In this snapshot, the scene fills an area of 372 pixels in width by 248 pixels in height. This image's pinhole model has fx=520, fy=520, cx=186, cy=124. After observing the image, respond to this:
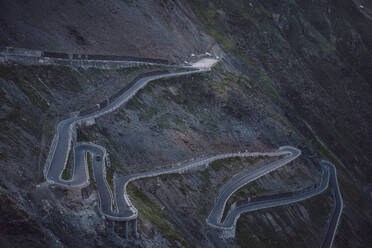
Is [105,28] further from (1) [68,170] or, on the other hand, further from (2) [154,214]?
(1) [68,170]

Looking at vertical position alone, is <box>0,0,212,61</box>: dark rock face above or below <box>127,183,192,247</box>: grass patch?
above

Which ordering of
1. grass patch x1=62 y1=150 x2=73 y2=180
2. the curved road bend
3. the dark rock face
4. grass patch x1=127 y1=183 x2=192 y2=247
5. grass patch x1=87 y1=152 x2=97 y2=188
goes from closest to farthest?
1. the curved road bend
2. grass patch x1=62 y1=150 x2=73 y2=180
3. grass patch x1=87 y1=152 x2=97 y2=188
4. grass patch x1=127 y1=183 x2=192 y2=247
5. the dark rock face

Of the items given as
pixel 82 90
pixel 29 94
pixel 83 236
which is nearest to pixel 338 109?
pixel 82 90

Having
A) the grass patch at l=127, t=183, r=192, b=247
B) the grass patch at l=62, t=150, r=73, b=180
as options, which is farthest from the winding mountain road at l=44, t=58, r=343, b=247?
the grass patch at l=127, t=183, r=192, b=247

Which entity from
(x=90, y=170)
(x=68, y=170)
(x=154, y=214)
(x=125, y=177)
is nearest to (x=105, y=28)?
(x=125, y=177)

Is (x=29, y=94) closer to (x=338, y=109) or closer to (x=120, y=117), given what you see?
(x=120, y=117)

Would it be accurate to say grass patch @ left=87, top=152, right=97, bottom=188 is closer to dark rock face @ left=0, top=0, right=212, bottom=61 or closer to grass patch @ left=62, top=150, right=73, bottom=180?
grass patch @ left=62, top=150, right=73, bottom=180

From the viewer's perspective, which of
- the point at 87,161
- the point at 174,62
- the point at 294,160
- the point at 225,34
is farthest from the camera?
the point at 225,34

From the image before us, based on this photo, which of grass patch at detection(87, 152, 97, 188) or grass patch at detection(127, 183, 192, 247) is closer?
grass patch at detection(87, 152, 97, 188)
